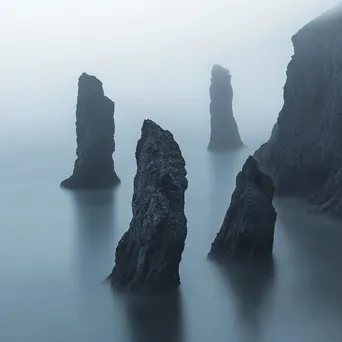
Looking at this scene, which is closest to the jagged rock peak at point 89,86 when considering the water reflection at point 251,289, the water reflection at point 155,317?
the water reflection at point 251,289

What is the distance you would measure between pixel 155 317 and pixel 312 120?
44.8 m

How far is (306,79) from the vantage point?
81125 mm

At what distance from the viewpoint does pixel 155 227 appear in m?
43.4

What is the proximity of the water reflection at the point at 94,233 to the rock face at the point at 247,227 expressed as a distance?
9207 millimetres

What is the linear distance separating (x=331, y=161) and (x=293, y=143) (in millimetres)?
8520

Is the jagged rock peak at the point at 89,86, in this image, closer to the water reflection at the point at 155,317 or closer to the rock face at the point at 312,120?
the rock face at the point at 312,120

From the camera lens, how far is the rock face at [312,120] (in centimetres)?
7244

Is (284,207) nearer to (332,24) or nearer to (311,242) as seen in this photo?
(311,242)

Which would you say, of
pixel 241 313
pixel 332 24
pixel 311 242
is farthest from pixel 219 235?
pixel 332 24

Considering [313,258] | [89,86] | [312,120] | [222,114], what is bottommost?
[313,258]

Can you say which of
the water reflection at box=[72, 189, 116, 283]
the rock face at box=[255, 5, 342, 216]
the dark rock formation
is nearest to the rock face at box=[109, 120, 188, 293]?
the water reflection at box=[72, 189, 116, 283]

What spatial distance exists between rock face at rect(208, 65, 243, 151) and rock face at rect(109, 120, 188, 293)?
277 feet

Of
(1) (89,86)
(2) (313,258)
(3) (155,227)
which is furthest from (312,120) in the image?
(3) (155,227)

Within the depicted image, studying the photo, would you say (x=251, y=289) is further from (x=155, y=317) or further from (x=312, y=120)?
(x=312, y=120)
